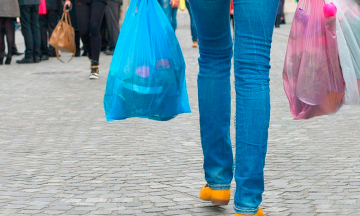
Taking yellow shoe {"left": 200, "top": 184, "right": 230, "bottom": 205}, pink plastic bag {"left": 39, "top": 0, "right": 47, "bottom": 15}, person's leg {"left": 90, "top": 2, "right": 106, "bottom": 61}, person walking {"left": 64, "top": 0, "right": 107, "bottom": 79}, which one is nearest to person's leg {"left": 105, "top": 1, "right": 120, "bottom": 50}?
pink plastic bag {"left": 39, "top": 0, "right": 47, "bottom": 15}

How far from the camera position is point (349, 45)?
362 cm

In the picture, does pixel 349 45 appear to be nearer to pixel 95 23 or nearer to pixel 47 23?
pixel 95 23

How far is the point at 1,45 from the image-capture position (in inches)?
519

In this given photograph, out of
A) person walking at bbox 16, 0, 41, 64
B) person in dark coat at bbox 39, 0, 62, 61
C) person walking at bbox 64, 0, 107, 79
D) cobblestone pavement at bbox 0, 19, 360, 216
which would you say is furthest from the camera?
person in dark coat at bbox 39, 0, 62, 61

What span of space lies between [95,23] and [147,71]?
627cm

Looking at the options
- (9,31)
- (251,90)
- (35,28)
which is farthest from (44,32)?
(251,90)

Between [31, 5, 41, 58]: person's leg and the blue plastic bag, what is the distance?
9906mm

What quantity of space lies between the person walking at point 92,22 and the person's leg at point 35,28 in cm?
333

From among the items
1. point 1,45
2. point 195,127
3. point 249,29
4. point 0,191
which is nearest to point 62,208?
point 0,191

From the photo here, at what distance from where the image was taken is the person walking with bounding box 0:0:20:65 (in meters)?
12.5

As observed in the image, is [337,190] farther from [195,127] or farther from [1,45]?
[1,45]

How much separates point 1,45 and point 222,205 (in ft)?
33.5

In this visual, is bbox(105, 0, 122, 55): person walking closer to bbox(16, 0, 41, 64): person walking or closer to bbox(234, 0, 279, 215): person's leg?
bbox(16, 0, 41, 64): person walking

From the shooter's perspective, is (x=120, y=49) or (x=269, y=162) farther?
(x=269, y=162)
